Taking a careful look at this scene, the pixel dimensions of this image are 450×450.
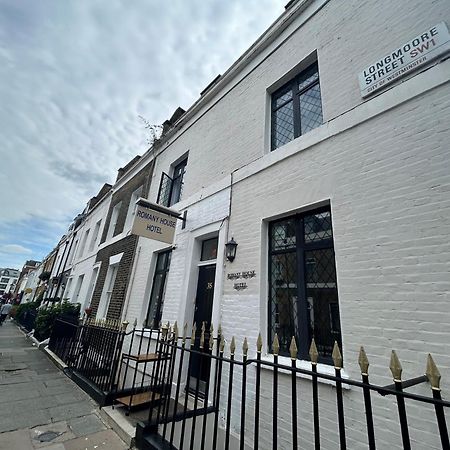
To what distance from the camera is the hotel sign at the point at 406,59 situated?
9.87 feet

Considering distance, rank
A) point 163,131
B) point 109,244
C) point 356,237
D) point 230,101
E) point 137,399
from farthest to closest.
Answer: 1. point 109,244
2. point 163,131
3. point 230,101
4. point 137,399
5. point 356,237

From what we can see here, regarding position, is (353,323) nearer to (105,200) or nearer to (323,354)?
(323,354)

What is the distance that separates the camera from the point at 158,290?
270 inches

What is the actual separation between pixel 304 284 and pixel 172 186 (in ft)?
19.2

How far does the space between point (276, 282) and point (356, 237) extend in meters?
1.44

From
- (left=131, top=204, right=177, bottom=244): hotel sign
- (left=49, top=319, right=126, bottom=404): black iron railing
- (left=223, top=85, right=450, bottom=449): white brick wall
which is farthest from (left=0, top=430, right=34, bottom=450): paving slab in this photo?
(left=131, top=204, right=177, bottom=244): hotel sign

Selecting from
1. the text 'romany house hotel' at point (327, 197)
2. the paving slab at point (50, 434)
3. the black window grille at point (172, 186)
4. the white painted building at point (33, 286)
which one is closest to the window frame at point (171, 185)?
the black window grille at point (172, 186)

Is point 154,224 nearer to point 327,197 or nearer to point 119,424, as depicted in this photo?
point 119,424

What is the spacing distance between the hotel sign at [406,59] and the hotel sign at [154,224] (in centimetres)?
458

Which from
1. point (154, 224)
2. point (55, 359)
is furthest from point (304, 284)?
point (55, 359)

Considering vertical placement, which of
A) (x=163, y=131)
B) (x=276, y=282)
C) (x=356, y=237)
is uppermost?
(x=163, y=131)

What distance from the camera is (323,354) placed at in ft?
10.3

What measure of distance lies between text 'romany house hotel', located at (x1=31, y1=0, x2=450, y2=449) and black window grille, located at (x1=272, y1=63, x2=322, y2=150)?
1.1 inches

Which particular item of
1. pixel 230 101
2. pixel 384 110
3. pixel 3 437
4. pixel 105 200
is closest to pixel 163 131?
pixel 230 101
